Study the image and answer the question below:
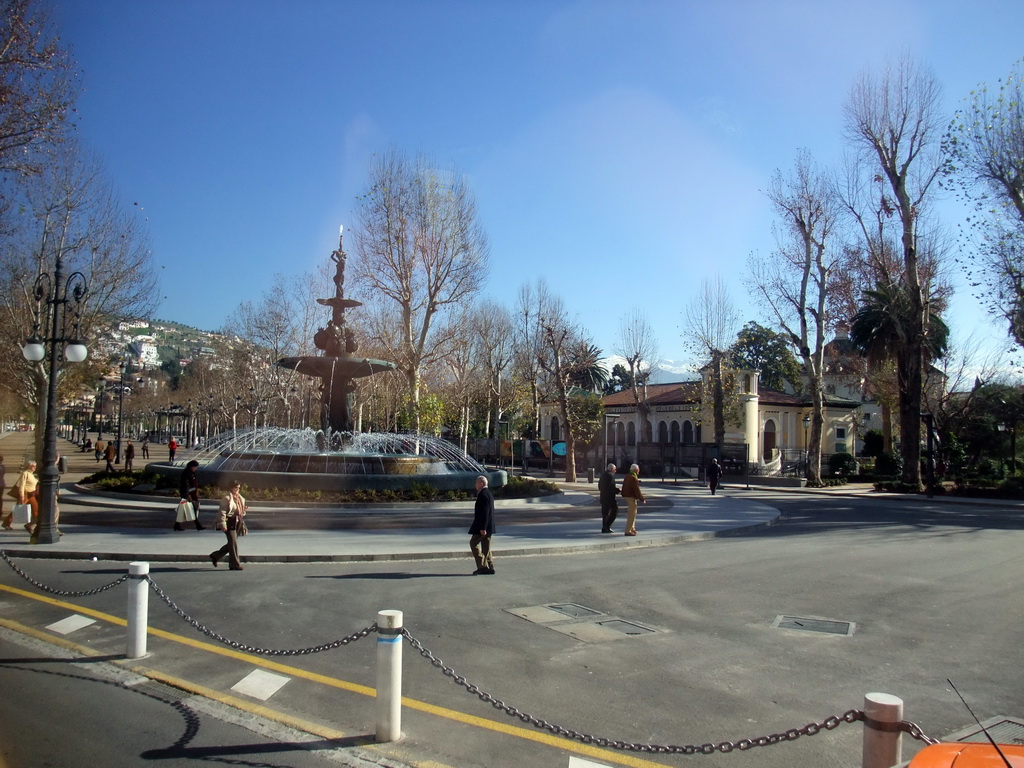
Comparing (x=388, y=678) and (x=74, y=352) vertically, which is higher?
(x=74, y=352)

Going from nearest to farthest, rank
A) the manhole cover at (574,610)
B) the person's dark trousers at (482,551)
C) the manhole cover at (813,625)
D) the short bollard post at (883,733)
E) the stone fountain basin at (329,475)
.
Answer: the short bollard post at (883,733), the manhole cover at (813,625), the manhole cover at (574,610), the person's dark trousers at (482,551), the stone fountain basin at (329,475)

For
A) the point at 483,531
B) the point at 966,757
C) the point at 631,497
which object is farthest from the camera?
the point at 631,497

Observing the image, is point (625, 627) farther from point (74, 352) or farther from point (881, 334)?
point (881, 334)

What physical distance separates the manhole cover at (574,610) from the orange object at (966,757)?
586 cm

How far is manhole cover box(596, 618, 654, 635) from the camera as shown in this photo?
26.3 feet

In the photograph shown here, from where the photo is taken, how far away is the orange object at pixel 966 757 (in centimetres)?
285

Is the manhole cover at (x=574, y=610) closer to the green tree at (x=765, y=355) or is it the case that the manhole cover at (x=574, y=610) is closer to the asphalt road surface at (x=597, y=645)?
the asphalt road surface at (x=597, y=645)

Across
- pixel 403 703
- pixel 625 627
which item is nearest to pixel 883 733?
pixel 403 703

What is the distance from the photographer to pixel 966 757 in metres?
2.94

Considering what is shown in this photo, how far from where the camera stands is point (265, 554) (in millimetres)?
12320

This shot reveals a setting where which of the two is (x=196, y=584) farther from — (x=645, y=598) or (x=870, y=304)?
(x=870, y=304)

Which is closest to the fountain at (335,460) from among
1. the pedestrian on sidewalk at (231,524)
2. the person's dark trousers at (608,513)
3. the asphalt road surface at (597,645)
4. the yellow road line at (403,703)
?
the person's dark trousers at (608,513)

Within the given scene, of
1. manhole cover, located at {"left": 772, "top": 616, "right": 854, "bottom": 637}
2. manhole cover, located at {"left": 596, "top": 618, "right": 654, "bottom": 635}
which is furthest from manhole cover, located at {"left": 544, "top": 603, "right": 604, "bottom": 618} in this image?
manhole cover, located at {"left": 772, "top": 616, "right": 854, "bottom": 637}

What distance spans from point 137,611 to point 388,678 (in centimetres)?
320
